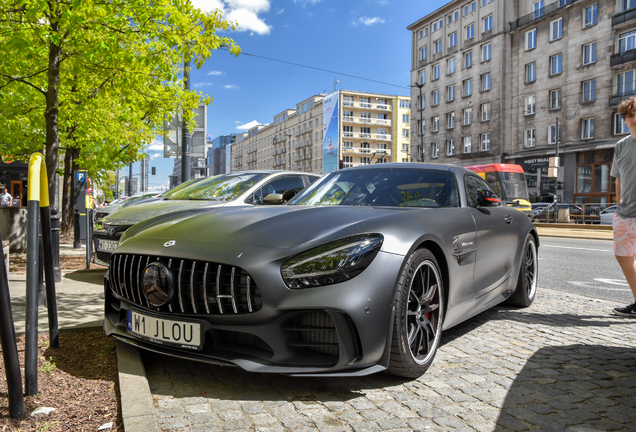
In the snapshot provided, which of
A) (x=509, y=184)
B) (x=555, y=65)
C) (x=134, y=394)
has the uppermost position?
(x=555, y=65)

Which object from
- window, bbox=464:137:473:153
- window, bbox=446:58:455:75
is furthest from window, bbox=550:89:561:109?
window, bbox=446:58:455:75

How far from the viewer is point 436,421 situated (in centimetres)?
239

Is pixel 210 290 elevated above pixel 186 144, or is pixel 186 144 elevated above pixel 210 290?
pixel 186 144

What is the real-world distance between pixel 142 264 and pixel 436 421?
182 centimetres

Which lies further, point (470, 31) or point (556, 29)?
point (470, 31)

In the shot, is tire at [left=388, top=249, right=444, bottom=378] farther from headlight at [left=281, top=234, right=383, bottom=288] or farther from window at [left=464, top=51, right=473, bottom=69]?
window at [left=464, top=51, right=473, bottom=69]

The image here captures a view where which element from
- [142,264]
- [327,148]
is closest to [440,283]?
[142,264]

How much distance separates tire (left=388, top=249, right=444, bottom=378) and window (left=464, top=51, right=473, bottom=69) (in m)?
45.8

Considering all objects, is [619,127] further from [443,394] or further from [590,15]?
[443,394]

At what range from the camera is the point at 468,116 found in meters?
44.7

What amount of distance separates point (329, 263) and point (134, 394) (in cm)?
117

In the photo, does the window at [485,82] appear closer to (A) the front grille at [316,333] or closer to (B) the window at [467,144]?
(B) the window at [467,144]

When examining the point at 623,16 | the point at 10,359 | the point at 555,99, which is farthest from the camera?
the point at 555,99

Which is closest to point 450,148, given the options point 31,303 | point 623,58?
point 623,58
